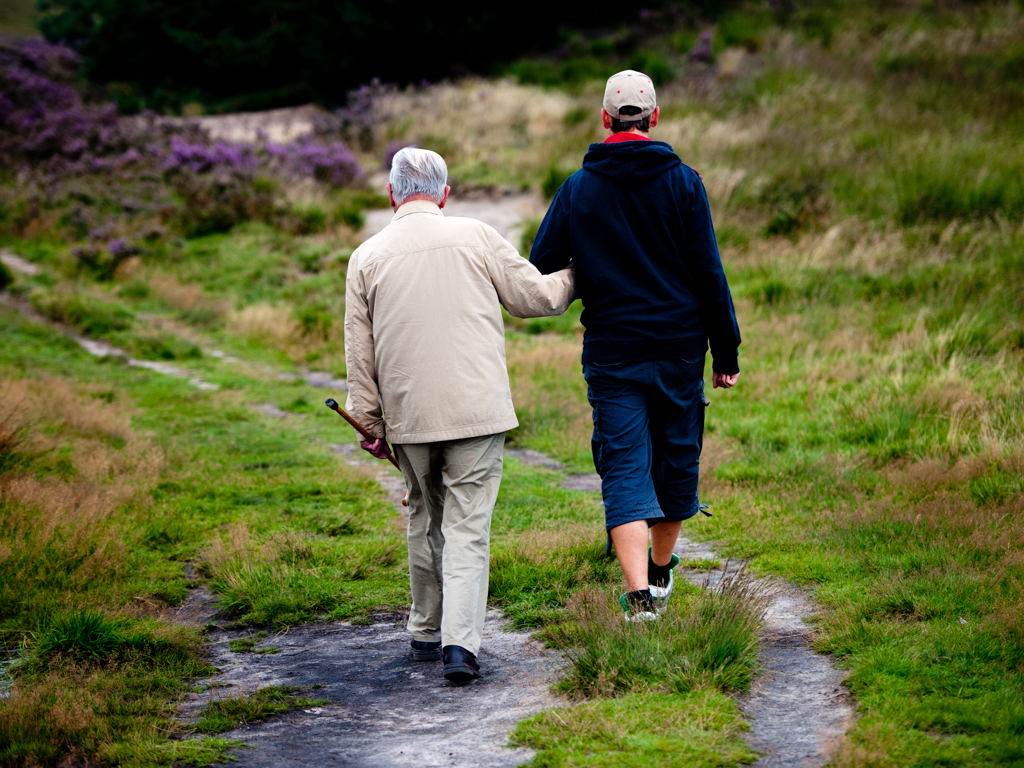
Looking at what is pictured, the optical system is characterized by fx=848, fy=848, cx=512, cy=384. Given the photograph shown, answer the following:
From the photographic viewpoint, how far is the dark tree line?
84.9 ft

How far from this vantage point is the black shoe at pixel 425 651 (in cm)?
385

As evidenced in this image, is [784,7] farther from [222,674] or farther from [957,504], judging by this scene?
[222,674]

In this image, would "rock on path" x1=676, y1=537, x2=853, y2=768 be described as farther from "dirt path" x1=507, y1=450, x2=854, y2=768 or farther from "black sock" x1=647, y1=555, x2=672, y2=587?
"black sock" x1=647, y1=555, x2=672, y2=587

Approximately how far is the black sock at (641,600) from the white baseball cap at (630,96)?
6.54 feet

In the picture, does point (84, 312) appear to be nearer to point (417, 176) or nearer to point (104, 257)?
point (104, 257)

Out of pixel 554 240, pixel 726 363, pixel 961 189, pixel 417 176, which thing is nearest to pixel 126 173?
pixel 961 189

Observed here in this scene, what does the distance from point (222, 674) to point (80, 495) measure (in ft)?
8.01

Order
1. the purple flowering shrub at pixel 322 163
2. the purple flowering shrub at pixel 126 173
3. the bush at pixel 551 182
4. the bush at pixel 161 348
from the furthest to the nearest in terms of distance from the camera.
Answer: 1. the purple flowering shrub at pixel 322 163
2. the purple flowering shrub at pixel 126 173
3. the bush at pixel 551 182
4. the bush at pixel 161 348

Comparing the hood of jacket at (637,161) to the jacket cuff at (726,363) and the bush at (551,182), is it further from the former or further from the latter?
the bush at (551,182)

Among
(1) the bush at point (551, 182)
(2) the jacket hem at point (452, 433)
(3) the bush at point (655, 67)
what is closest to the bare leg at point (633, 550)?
(2) the jacket hem at point (452, 433)

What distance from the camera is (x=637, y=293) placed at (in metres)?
3.55

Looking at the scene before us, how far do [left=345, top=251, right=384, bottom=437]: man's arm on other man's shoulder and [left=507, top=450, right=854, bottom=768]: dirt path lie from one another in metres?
1.88

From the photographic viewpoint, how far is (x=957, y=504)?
4918 millimetres

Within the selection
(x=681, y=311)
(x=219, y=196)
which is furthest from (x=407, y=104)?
(x=681, y=311)
